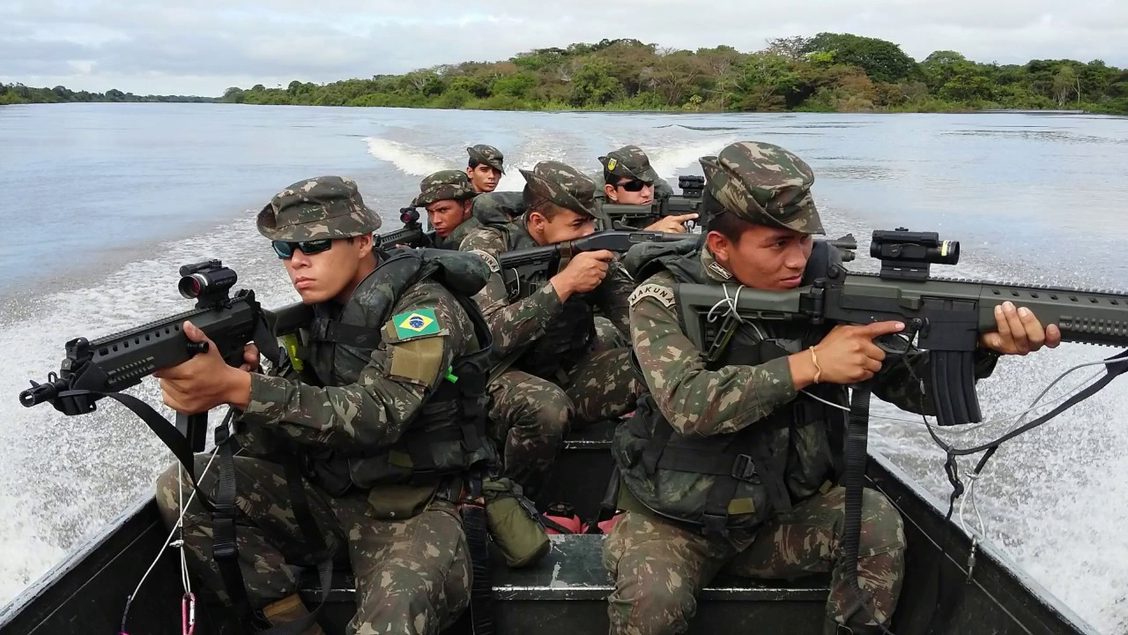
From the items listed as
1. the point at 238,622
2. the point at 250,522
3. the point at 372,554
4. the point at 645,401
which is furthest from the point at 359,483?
the point at 645,401

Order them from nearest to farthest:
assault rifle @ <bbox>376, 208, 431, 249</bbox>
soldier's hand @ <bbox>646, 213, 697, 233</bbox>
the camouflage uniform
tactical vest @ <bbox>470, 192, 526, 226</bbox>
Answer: the camouflage uniform, soldier's hand @ <bbox>646, 213, 697, 233</bbox>, tactical vest @ <bbox>470, 192, 526, 226</bbox>, assault rifle @ <bbox>376, 208, 431, 249</bbox>

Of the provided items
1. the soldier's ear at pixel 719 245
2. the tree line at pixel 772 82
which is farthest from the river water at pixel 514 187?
the tree line at pixel 772 82

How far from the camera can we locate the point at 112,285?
8.07 metres

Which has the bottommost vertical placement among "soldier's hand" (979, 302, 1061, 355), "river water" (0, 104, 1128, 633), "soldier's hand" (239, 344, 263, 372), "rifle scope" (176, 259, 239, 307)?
"river water" (0, 104, 1128, 633)

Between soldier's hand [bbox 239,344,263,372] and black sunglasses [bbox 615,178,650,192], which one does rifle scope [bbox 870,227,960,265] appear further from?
black sunglasses [bbox 615,178,650,192]

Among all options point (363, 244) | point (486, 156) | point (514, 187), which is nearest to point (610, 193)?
point (486, 156)

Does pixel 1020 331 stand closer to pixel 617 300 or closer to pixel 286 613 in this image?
pixel 286 613

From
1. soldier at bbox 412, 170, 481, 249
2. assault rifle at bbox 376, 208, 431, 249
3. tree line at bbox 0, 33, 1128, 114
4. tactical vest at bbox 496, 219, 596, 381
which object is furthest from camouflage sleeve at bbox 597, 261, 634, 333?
tree line at bbox 0, 33, 1128, 114

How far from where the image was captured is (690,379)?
225 centimetres

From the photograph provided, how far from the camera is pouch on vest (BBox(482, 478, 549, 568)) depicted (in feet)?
8.70

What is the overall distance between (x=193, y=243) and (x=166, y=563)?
824cm

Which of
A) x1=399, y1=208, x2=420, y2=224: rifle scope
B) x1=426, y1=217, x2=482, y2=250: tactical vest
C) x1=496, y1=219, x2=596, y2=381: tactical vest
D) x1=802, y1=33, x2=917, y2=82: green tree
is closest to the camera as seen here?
x1=496, y1=219, x2=596, y2=381: tactical vest

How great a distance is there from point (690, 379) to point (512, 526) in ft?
2.58

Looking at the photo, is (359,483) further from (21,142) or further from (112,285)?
(21,142)
